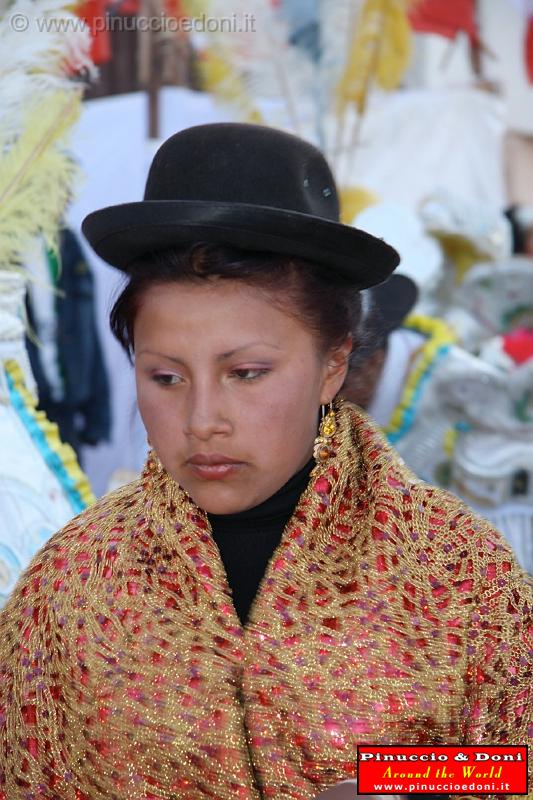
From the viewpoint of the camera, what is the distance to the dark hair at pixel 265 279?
4.97 ft

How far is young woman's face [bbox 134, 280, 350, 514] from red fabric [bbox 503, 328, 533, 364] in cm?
297

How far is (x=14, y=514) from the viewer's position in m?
2.21

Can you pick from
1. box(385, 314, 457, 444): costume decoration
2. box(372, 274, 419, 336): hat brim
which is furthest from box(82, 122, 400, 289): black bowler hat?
box(385, 314, 457, 444): costume decoration

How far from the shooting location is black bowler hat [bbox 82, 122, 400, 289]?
4.78 ft

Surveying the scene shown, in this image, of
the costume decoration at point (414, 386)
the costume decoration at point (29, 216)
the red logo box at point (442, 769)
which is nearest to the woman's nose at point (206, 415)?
the red logo box at point (442, 769)

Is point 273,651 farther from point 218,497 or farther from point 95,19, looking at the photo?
point 95,19

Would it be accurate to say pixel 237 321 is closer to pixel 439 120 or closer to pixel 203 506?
pixel 203 506

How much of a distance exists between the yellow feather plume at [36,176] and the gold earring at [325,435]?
90 cm

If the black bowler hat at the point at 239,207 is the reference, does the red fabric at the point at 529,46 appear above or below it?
above

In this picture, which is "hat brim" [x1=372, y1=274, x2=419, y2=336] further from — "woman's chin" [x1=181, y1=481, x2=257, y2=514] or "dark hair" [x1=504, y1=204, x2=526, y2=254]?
"dark hair" [x1=504, y1=204, x2=526, y2=254]

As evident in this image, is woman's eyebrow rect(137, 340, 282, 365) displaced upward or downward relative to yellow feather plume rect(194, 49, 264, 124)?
downward

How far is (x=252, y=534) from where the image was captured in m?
1.71

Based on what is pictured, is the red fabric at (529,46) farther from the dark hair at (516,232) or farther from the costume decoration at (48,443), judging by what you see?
the costume decoration at (48,443)

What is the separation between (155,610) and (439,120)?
16.2ft
